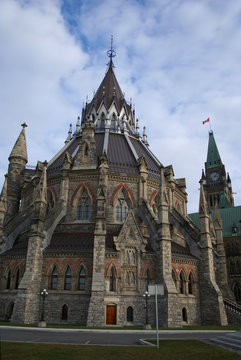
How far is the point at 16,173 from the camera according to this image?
139 feet

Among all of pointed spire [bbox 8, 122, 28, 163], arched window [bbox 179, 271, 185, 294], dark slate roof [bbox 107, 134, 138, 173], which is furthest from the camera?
pointed spire [bbox 8, 122, 28, 163]

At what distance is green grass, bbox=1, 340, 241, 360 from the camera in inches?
400

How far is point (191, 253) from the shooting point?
3138 cm

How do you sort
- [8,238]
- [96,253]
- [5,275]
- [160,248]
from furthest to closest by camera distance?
1. [8,238]
2. [5,275]
3. [160,248]
4. [96,253]

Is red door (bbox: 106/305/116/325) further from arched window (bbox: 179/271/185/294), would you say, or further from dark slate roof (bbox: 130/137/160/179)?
dark slate roof (bbox: 130/137/160/179)

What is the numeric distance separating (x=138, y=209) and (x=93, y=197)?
4.92 metres

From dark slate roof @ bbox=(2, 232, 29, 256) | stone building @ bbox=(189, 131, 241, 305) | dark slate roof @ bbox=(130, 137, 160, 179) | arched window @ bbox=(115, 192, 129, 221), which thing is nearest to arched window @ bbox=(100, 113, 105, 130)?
dark slate roof @ bbox=(130, 137, 160, 179)

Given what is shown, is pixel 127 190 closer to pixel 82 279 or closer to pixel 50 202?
pixel 50 202

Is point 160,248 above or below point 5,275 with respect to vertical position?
above

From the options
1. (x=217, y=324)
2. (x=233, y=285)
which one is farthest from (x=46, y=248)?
(x=233, y=285)

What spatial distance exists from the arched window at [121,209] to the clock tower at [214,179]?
56068 mm

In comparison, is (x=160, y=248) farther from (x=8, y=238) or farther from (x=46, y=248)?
(x=8, y=238)

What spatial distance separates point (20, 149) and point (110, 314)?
2826 centimetres

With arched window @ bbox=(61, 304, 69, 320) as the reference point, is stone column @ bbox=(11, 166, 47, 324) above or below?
above
